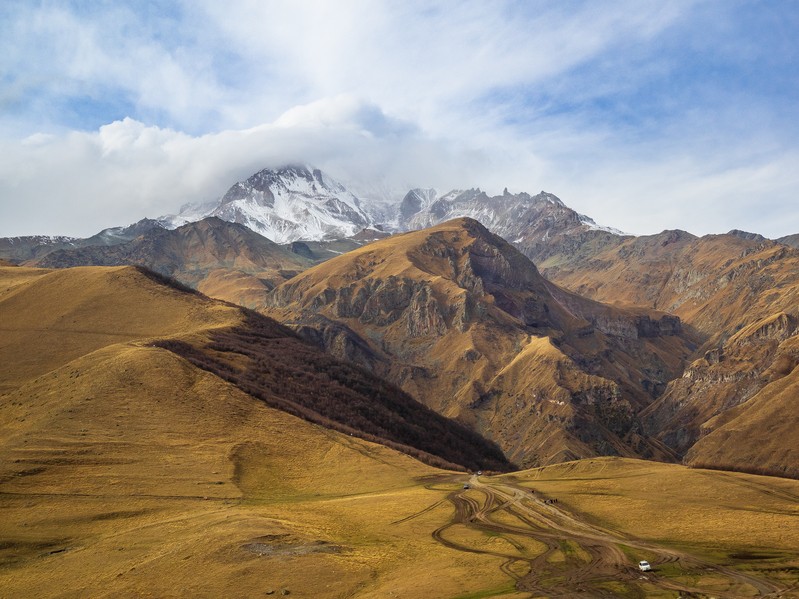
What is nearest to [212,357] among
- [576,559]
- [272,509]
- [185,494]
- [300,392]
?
[300,392]

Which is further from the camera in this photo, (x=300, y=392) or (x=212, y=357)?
(x=300, y=392)

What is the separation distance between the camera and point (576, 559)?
238ft

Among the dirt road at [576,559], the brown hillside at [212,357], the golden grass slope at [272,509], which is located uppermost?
the brown hillside at [212,357]

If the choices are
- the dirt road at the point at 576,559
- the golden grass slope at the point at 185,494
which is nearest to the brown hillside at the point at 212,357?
the golden grass slope at the point at 185,494

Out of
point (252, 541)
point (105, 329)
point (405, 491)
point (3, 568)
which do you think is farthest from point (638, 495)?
point (105, 329)

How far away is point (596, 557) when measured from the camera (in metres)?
73.3

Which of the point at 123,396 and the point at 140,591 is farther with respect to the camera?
the point at 123,396

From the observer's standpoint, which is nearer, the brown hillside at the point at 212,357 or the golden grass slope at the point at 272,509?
the golden grass slope at the point at 272,509

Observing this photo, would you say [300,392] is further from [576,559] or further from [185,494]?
[576,559]

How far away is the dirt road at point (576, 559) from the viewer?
6294 centimetres

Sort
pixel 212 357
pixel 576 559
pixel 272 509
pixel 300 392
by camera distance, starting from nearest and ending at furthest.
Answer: pixel 576 559
pixel 272 509
pixel 212 357
pixel 300 392

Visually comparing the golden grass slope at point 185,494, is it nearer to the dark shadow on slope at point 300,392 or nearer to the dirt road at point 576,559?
the dirt road at point 576,559

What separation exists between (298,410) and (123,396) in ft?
131

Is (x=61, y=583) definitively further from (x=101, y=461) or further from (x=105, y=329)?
(x=105, y=329)
